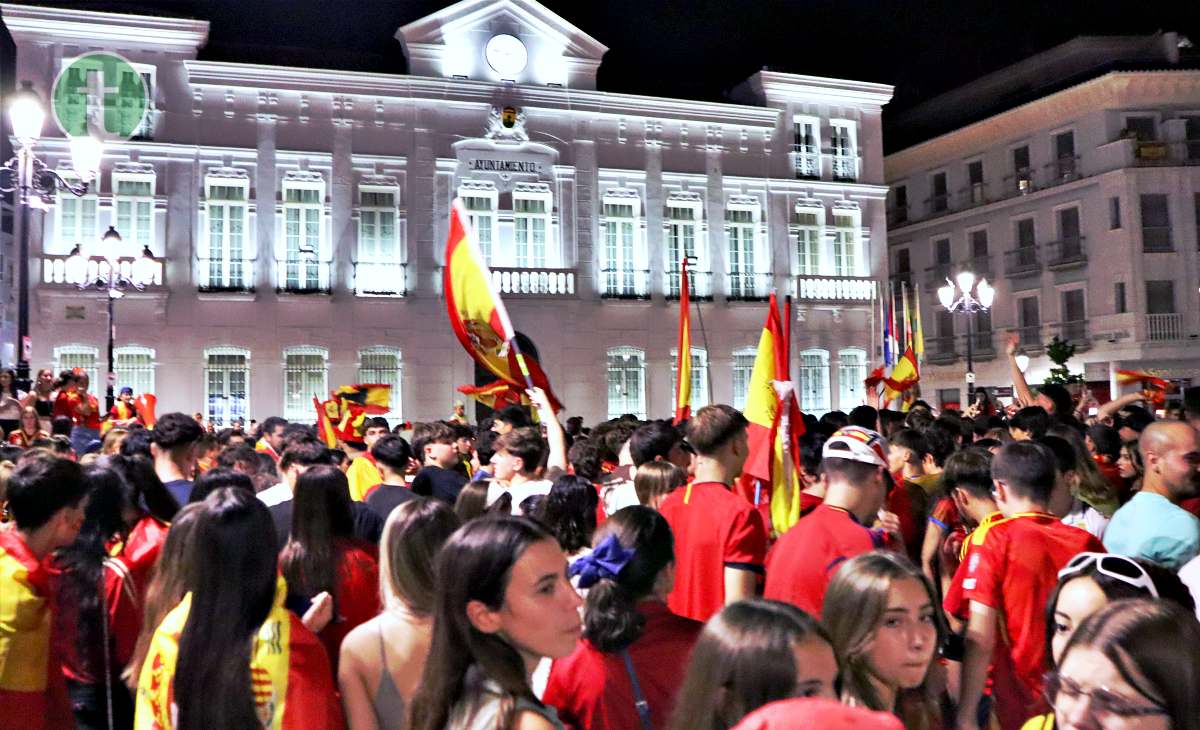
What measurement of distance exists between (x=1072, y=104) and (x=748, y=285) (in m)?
13.7

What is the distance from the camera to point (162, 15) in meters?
24.8

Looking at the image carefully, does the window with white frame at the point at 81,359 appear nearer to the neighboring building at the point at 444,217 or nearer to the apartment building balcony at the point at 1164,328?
the neighboring building at the point at 444,217

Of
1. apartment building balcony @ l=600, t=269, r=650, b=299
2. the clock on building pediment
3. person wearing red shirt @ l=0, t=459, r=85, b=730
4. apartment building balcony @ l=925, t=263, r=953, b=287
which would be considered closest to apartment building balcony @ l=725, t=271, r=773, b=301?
apartment building balcony @ l=600, t=269, r=650, b=299

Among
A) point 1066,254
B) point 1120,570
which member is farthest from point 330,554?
point 1066,254

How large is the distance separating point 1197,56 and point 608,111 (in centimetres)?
2122

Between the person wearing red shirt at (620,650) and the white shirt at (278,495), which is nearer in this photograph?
the person wearing red shirt at (620,650)

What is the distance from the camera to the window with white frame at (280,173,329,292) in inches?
1006

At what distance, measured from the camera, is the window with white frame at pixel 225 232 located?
25.0m

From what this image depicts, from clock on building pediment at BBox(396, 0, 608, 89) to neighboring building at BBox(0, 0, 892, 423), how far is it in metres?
0.06

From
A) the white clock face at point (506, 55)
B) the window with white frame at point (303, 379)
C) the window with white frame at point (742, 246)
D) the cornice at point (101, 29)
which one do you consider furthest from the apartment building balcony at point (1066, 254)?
the cornice at point (101, 29)

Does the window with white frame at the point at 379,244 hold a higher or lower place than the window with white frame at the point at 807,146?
lower

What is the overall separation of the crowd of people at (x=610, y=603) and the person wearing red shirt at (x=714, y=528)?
13mm

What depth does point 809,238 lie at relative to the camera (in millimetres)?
30828

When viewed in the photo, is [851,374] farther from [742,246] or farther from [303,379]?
[303,379]
